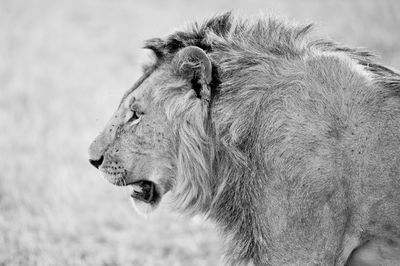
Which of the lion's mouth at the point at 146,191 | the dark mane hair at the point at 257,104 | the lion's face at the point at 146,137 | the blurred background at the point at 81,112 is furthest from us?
the blurred background at the point at 81,112

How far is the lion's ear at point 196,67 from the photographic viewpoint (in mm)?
3688

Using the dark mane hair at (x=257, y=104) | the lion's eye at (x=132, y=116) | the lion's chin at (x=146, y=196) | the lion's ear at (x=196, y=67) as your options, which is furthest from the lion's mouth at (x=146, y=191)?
the lion's ear at (x=196, y=67)

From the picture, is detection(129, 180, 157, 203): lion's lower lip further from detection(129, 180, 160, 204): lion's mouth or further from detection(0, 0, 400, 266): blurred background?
detection(0, 0, 400, 266): blurred background

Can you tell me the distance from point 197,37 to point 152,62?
349mm

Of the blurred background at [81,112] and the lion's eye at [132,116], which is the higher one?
the lion's eye at [132,116]

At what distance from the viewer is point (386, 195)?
329cm

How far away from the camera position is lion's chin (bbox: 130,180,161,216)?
3.97 meters

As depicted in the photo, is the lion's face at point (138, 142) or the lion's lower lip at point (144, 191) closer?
the lion's face at point (138, 142)

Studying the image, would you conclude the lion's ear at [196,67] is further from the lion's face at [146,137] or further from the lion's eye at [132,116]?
the lion's eye at [132,116]

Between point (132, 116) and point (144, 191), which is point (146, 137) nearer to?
point (132, 116)

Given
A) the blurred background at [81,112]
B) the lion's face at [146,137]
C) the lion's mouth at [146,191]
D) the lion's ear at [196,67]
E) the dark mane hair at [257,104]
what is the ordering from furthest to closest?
the blurred background at [81,112]
the lion's mouth at [146,191]
the lion's face at [146,137]
the lion's ear at [196,67]
the dark mane hair at [257,104]

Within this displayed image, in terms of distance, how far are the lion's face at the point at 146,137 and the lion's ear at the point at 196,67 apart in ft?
0.15

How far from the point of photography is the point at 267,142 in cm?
347

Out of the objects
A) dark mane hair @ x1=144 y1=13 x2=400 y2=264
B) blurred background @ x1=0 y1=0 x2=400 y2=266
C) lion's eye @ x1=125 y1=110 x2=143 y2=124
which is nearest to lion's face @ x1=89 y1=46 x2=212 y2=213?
lion's eye @ x1=125 y1=110 x2=143 y2=124
